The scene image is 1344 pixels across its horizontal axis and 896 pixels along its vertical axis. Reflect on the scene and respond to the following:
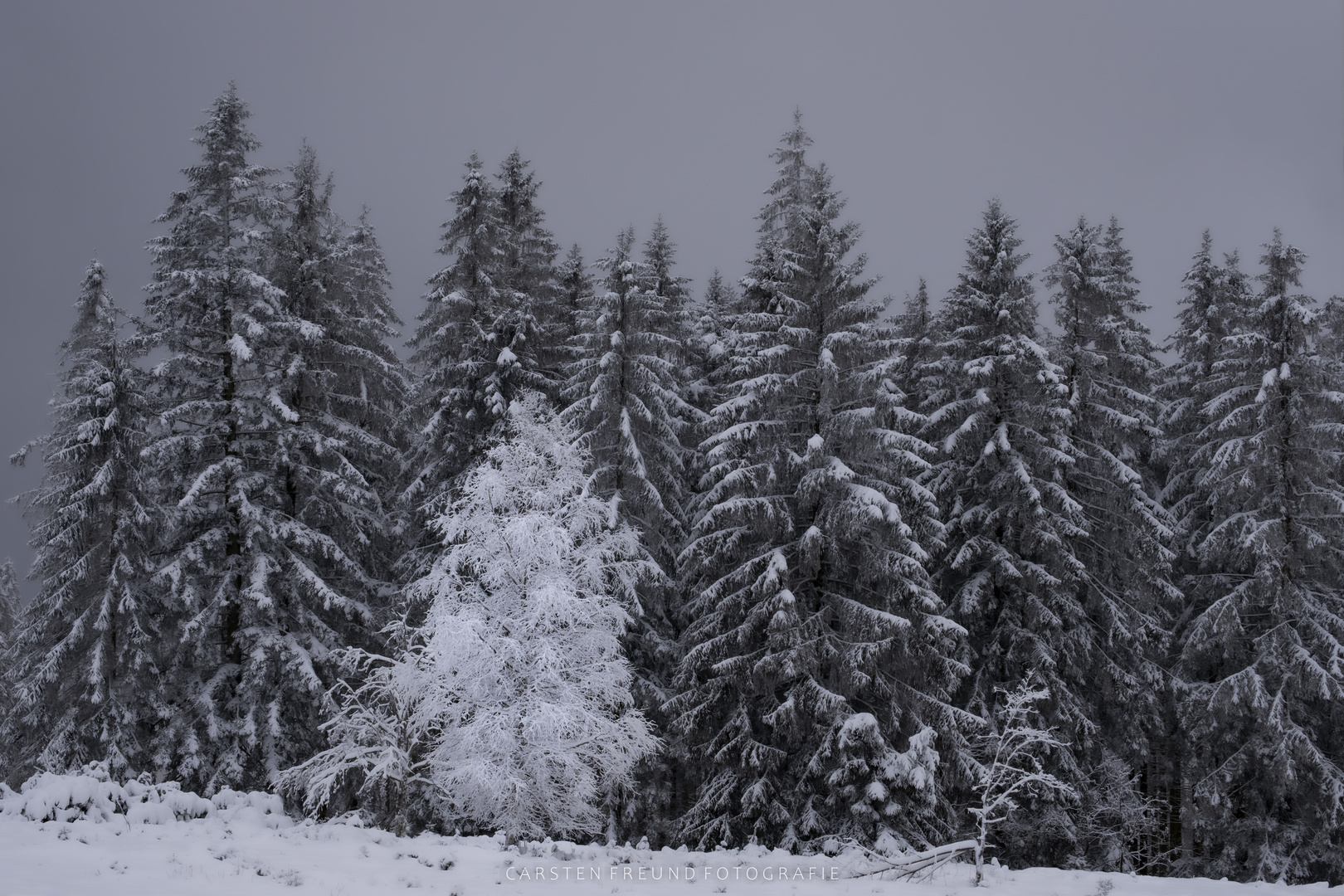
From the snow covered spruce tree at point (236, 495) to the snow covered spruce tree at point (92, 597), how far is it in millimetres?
579

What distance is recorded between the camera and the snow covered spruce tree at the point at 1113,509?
20.3 meters

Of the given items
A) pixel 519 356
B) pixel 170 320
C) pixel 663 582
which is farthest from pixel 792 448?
pixel 170 320

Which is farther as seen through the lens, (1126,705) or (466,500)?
(1126,705)

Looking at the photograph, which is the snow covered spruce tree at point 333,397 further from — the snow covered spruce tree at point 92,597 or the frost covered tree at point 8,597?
the frost covered tree at point 8,597

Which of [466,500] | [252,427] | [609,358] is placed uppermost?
[609,358]

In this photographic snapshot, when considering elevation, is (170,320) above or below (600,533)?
above

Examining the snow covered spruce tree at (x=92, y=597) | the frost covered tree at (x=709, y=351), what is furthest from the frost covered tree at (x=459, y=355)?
the snow covered spruce tree at (x=92, y=597)

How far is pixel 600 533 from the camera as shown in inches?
712

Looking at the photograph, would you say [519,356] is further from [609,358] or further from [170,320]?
[170,320]

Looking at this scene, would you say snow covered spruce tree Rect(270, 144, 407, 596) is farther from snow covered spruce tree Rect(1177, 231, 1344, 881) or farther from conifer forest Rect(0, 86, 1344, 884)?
snow covered spruce tree Rect(1177, 231, 1344, 881)

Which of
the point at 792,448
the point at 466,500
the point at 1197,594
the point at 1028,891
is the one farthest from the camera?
the point at 1197,594

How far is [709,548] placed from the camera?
19.5 m

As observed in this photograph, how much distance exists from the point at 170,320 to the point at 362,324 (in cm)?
441

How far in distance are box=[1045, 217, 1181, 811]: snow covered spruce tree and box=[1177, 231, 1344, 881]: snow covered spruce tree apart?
1.04 m
